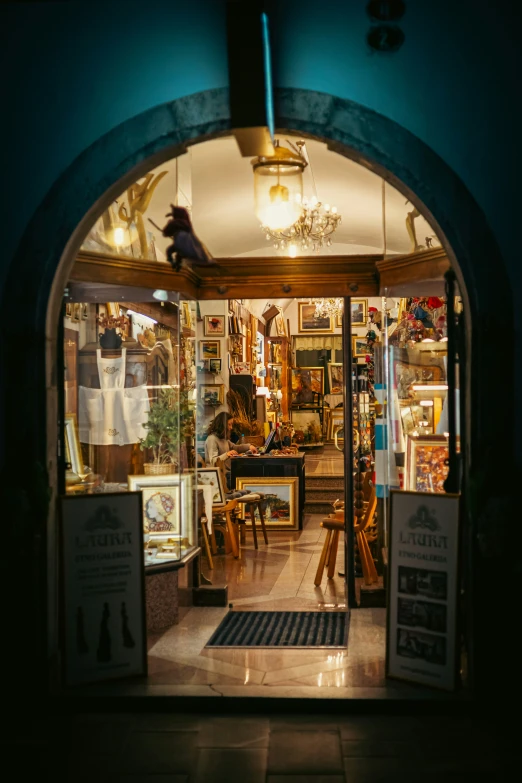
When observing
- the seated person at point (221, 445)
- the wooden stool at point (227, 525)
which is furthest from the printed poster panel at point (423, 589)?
the seated person at point (221, 445)

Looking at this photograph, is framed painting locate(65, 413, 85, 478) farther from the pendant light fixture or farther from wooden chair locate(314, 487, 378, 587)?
wooden chair locate(314, 487, 378, 587)

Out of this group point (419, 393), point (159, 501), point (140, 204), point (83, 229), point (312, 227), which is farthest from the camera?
point (312, 227)

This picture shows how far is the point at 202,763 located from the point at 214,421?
677cm

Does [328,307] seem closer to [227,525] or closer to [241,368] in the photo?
[241,368]

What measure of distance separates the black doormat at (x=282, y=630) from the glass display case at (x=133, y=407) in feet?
2.26

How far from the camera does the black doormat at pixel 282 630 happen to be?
19.9 ft

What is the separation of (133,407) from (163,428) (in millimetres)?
287

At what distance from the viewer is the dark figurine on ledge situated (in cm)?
496

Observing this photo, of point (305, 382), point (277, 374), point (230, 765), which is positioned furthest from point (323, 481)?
point (230, 765)

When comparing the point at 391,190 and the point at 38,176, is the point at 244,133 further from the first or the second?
the point at 391,190

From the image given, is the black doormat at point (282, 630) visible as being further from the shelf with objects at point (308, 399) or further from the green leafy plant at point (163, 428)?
the shelf with objects at point (308, 399)

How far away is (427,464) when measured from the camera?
6.34 meters

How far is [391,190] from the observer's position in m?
7.51

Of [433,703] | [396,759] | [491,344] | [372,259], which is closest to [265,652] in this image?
[433,703]
